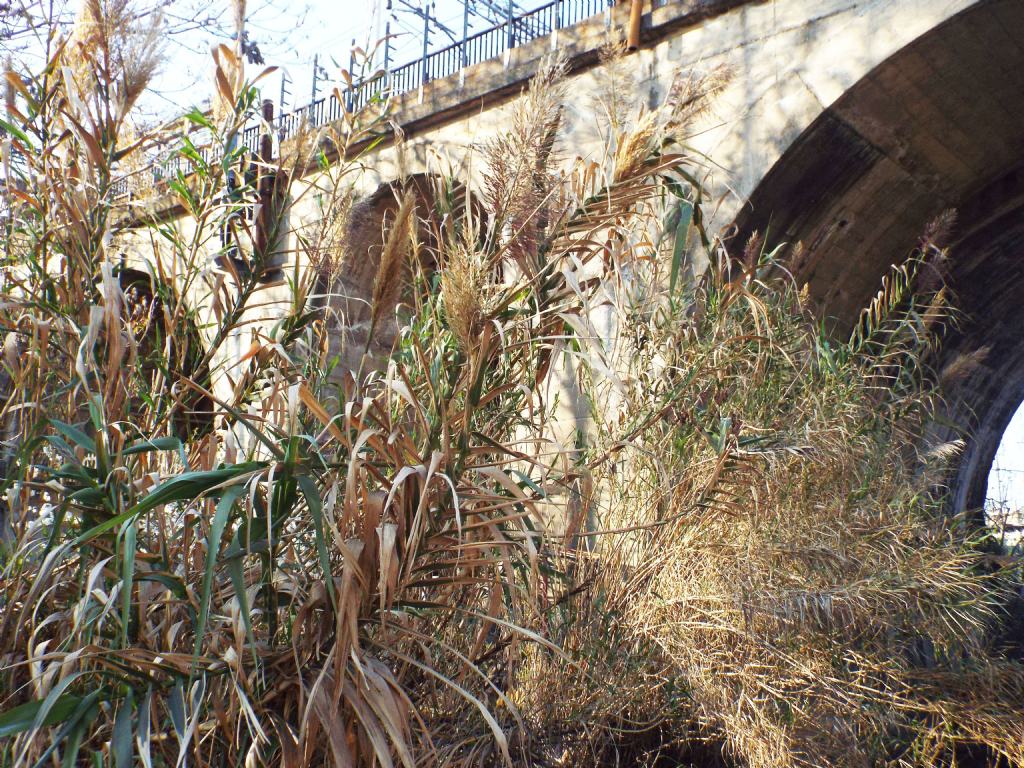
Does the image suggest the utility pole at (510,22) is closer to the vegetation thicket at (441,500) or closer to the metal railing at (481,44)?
the metal railing at (481,44)

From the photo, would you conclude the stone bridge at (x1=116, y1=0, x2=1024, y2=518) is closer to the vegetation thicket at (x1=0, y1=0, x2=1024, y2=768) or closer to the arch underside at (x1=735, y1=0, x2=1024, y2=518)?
the arch underside at (x1=735, y1=0, x2=1024, y2=518)

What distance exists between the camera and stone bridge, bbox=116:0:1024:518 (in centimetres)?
516

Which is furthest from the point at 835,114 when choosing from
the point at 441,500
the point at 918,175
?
the point at 441,500

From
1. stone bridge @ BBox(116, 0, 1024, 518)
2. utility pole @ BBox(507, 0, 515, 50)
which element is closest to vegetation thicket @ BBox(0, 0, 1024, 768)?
stone bridge @ BBox(116, 0, 1024, 518)

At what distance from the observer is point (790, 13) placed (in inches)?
215

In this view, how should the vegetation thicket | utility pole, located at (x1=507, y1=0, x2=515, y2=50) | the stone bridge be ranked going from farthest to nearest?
1. utility pole, located at (x1=507, y1=0, x2=515, y2=50)
2. the stone bridge
3. the vegetation thicket

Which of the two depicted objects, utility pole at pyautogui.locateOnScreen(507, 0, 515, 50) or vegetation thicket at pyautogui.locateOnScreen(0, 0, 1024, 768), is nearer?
vegetation thicket at pyautogui.locateOnScreen(0, 0, 1024, 768)

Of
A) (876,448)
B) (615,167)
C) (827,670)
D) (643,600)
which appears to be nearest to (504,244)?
(615,167)

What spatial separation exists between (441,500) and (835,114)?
4503 mm

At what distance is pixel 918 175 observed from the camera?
605 cm

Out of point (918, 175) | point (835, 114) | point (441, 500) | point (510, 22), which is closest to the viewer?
point (441, 500)

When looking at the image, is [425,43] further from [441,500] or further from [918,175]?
[441,500]

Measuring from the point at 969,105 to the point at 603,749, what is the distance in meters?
4.66

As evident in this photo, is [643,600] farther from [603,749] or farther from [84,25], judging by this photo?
[84,25]
